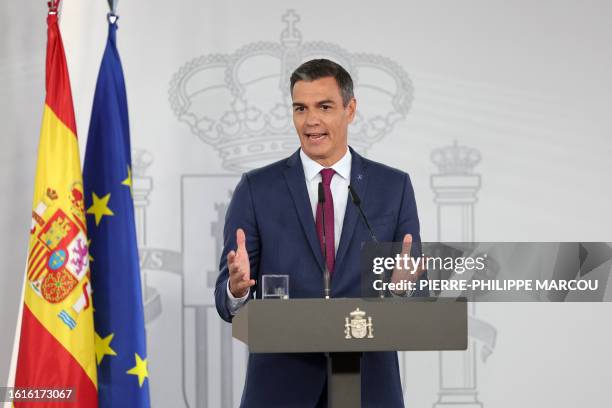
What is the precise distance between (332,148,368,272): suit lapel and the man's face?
0.25ft

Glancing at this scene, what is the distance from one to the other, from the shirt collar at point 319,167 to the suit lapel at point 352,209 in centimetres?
3

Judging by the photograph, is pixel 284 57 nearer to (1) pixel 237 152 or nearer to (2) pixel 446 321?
(1) pixel 237 152

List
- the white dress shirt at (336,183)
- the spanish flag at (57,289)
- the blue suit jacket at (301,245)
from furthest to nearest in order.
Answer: the spanish flag at (57,289) → the white dress shirt at (336,183) → the blue suit jacket at (301,245)

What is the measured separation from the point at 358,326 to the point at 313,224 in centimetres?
67

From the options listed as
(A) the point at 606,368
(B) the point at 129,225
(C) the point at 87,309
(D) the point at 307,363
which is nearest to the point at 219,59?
(B) the point at 129,225

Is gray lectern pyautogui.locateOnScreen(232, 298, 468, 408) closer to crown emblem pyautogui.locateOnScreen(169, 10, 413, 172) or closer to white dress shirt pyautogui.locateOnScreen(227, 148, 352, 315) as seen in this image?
white dress shirt pyautogui.locateOnScreen(227, 148, 352, 315)

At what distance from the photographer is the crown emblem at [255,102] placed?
4.37 meters

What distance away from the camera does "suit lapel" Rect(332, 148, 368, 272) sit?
2676 millimetres

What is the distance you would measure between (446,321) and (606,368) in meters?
2.68

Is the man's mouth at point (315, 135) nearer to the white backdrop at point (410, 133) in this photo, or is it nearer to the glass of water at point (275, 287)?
the glass of water at point (275, 287)

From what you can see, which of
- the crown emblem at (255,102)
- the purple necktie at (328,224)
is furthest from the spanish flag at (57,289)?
the purple necktie at (328,224)

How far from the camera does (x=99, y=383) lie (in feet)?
12.2

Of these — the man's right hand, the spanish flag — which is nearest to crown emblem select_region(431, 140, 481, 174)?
the spanish flag

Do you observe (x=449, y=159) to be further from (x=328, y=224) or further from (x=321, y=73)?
(x=328, y=224)
